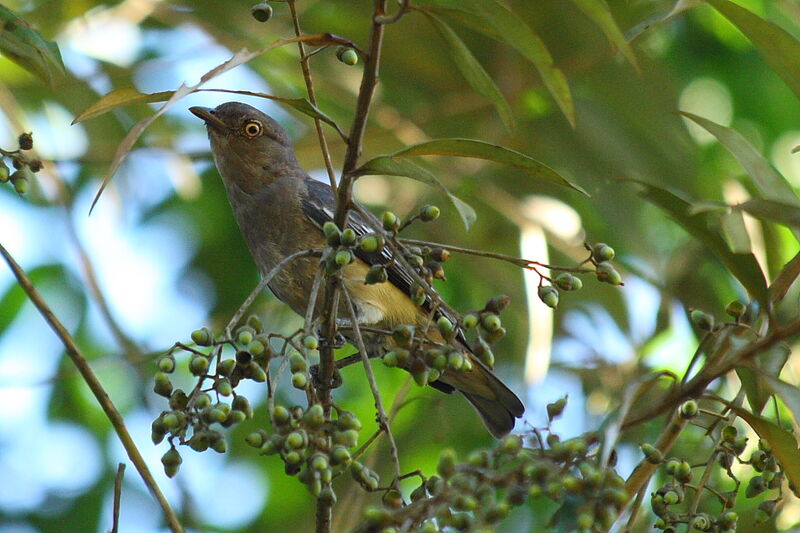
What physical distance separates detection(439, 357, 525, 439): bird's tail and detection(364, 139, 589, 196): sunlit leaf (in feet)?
7.06

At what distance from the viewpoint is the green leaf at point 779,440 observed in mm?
2469

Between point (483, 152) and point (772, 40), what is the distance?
3.09 feet

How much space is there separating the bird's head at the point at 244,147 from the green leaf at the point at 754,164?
2.88 metres

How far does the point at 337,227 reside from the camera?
2.50m

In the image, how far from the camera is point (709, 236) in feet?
8.71

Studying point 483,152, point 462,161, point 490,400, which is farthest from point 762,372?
point 462,161

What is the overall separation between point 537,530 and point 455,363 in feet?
9.71

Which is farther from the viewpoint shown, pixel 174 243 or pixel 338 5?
pixel 174 243

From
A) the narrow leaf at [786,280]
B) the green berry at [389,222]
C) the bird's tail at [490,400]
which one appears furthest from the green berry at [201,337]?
the bird's tail at [490,400]

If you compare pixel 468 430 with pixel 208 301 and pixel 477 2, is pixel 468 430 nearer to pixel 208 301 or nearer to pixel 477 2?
pixel 208 301

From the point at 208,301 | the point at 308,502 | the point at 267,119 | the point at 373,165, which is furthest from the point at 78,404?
the point at 373,165

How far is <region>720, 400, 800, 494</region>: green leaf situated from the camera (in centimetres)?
247

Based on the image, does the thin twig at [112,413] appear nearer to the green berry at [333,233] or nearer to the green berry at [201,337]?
the green berry at [201,337]

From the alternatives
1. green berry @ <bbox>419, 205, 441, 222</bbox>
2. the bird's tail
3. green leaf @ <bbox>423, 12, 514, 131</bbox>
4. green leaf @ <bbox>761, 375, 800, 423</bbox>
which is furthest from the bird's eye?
green leaf @ <bbox>761, 375, 800, 423</bbox>
